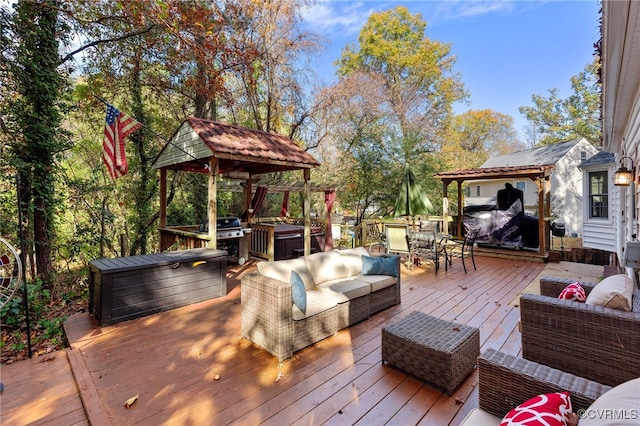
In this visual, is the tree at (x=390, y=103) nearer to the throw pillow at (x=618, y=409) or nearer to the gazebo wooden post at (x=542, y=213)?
the gazebo wooden post at (x=542, y=213)

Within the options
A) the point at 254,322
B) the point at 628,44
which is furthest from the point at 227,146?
the point at 628,44

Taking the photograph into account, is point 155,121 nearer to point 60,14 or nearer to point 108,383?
point 60,14

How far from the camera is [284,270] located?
3.59m

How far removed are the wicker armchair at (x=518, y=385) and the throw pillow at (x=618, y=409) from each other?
308 mm

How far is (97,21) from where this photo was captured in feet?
18.8

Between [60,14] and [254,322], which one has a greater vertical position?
[60,14]

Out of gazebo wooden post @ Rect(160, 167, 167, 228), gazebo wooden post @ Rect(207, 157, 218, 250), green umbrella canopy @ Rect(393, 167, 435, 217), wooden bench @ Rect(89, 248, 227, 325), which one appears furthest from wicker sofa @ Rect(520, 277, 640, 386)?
gazebo wooden post @ Rect(160, 167, 167, 228)

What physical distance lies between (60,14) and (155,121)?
4.09 metres

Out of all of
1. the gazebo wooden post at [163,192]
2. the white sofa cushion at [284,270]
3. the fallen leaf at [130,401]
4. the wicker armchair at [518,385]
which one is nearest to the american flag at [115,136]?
the gazebo wooden post at [163,192]

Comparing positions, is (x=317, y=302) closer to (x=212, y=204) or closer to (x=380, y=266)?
(x=380, y=266)

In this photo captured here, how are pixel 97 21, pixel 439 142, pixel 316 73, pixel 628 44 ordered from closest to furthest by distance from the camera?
pixel 628 44 → pixel 97 21 → pixel 316 73 → pixel 439 142

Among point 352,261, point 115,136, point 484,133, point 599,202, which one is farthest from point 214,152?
point 484,133

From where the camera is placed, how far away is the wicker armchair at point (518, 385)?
56.0 inches

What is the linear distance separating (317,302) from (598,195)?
8.70 metres
